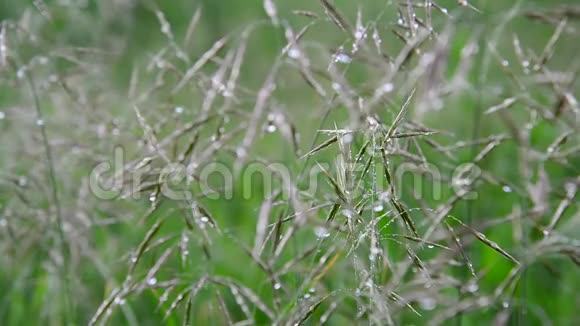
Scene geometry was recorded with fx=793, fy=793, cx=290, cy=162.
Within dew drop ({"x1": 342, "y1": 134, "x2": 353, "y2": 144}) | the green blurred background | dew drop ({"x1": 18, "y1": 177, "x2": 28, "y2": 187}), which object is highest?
dew drop ({"x1": 342, "y1": 134, "x2": 353, "y2": 144})

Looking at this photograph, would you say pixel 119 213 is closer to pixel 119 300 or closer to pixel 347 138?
pixel 119 300

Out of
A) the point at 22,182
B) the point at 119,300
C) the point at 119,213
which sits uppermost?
the point at 22,182

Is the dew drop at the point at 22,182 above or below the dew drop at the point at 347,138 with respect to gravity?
below

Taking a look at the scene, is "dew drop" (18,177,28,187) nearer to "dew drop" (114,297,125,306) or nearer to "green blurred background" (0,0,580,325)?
"green blurred background" (0,0,580,325)

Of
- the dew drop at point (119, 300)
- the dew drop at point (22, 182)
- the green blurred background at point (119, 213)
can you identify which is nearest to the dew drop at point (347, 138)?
the green blurred background at point (119, 213)

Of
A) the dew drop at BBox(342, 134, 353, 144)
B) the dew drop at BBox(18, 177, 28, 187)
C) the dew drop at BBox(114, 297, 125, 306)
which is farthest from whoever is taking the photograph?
the dew drop at BBox(18, 177, 28, 187)

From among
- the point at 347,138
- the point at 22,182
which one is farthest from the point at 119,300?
the point at 347,138

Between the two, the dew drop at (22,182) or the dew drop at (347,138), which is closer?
the dew drop at (347,138)

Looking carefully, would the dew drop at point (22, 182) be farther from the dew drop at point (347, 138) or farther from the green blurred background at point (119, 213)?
the dew drop at point (347, 138)

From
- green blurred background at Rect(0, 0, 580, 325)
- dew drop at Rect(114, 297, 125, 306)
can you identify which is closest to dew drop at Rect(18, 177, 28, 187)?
green blurred background at Rect(0, 0, 580, 325)

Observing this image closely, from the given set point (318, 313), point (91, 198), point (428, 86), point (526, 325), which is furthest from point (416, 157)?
point (91, 198)

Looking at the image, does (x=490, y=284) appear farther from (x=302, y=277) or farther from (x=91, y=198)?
(x=91, y=198)
